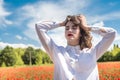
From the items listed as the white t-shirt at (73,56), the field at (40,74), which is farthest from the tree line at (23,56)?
the white t-shirt at (73,56)

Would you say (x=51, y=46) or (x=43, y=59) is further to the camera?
(x=43, y=59)

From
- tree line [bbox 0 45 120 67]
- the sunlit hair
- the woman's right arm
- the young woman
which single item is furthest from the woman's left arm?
tree line [bbox 0 45 120 67]

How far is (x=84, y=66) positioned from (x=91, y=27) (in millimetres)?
447

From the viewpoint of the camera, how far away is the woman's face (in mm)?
3879

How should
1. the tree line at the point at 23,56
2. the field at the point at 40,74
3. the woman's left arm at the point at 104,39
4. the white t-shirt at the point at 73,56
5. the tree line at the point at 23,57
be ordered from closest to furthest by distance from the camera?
the white t-shirt at the point at 73,56 < the woman's left arm at the point at 104,39 < the field at the point at 40,74 < the tree line at the point at 23,56 < the tree line at the point at 23,57

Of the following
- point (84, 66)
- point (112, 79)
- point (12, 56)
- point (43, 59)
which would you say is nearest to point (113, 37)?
point (84, 66)

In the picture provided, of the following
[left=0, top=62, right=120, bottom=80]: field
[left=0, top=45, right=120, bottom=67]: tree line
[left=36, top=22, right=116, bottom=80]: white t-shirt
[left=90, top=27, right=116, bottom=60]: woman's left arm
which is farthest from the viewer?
[left=0, top=45, right=120, bottom=67]: tree line

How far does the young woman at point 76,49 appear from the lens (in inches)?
149

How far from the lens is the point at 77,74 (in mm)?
3797

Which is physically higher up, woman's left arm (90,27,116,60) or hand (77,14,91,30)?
hand (77,14,91,30)

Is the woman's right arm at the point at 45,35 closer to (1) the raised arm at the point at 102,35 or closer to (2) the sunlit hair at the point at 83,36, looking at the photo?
(2) the sunlit hair at the point at 83,36

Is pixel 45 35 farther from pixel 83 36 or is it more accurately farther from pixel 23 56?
pixel 23 56

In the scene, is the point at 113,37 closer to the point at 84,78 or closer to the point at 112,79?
the point at 84,78

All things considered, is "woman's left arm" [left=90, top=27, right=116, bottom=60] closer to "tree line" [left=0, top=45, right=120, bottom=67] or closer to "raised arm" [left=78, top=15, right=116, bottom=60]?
"raised arm" [left=78, top=15, right=116, bottom=60]
